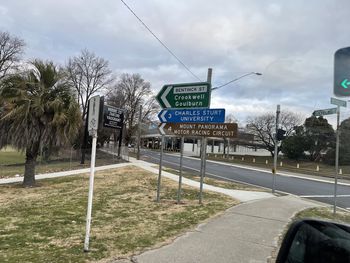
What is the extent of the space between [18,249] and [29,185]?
10.7 meters

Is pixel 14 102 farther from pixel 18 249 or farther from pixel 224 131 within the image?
pixel 18 249

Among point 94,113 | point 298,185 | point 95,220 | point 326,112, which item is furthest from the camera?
point 298,185

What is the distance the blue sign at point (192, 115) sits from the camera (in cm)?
1250

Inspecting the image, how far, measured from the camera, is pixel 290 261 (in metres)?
2.62

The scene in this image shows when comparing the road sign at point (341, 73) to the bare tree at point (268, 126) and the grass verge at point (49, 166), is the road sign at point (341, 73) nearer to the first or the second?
the grass verge at point (49, 166)

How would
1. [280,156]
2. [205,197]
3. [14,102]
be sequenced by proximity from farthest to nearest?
[280,156] → [14,102] → [205,197]

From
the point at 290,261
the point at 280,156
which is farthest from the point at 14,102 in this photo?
the point at 280,156

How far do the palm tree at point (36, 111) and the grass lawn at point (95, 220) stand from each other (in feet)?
6.44

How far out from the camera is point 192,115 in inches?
508

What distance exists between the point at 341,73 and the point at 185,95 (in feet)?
27.6

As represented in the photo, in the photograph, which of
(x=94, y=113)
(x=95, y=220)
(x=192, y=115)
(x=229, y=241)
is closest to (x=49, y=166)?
(x=192, y=115)

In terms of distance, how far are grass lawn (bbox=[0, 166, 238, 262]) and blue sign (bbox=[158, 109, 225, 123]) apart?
8.65ft

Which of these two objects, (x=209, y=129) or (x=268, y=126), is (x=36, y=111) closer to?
(x=209, y=129)

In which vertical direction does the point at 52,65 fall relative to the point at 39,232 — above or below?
above
